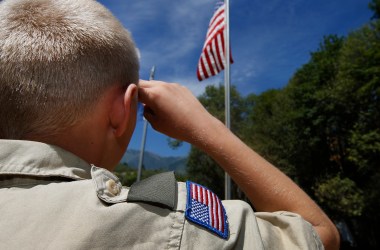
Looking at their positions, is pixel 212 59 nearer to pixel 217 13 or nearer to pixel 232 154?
pixel 217 13

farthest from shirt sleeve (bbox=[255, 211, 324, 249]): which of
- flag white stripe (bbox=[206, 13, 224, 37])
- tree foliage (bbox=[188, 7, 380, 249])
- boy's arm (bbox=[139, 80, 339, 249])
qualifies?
tree foliage (bbox=[188, 7, 380, 249])

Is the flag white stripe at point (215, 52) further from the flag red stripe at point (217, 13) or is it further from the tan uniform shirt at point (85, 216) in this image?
the tan uniform shirt at point (85, 216)

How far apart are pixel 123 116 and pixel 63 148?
0.67 ft

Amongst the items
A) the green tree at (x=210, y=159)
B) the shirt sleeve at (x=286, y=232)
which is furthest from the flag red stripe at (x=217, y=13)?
the green tree at (x=210, y=159)

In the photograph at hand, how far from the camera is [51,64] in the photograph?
1.07m

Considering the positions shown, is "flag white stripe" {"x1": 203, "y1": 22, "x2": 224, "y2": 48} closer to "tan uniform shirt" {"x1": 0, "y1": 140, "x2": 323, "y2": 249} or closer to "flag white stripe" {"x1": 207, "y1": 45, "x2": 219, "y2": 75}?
"flag white stripe" {"x1": 207, "y1": 45, "x2": 219, "y2": 75}

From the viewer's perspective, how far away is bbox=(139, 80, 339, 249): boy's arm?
1200 mm

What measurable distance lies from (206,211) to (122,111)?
426 millimetres

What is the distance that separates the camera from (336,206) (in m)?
20.7

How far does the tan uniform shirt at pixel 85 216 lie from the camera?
0.83 meters

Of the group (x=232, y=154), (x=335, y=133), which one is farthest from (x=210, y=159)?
(x=232, y=154)

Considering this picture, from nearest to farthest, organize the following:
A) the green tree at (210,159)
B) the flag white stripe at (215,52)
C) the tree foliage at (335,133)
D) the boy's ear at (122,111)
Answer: the boy's ear at (122,111)
the flag white stripe at (215,52)
the tree foliage at (335,133)
the green tree at (210,159)

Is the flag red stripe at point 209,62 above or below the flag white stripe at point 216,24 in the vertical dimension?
below

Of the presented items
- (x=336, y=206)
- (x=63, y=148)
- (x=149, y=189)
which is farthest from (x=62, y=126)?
(x=336, y=206)
